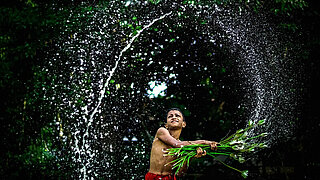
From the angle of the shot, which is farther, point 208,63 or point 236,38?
point 208,63

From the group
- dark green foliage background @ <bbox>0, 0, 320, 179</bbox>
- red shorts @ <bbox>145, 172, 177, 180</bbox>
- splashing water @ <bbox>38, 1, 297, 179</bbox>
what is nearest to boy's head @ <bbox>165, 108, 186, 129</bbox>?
red shorts @ <bbox>145, 172, 177, 180</bbox>

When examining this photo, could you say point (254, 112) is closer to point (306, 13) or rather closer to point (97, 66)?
point (306, 13)

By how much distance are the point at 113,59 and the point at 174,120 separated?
158 inches

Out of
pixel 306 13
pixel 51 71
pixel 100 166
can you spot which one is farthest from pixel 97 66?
pixel 306 13

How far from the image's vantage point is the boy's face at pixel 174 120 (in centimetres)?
285

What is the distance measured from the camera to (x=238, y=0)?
6078mm

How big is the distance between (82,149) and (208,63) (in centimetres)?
340

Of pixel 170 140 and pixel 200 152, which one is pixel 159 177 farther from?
pixel 200 152

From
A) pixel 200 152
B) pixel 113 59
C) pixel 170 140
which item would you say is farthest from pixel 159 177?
pixel 113 59

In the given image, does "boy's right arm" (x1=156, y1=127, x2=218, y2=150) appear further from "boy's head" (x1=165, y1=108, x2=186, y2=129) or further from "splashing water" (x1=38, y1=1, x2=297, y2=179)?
"splashing water" (x1=38, y1=1, x2=297, y2=179)

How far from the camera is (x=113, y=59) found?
6562 mm

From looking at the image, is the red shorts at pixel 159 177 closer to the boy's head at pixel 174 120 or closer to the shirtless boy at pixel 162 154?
the shirtless boy at pixel 162 154

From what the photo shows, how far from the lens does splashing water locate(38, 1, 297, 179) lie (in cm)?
586

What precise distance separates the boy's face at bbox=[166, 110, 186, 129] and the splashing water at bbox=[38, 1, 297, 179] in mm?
3227
